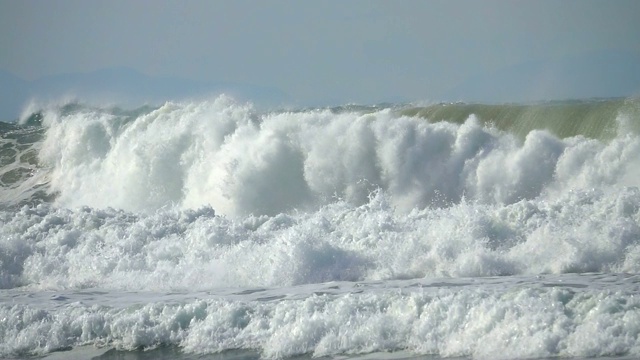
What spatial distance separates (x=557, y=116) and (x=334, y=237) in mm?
10556

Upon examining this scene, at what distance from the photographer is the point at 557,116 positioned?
24797mm

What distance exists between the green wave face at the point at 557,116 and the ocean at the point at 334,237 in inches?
3.0

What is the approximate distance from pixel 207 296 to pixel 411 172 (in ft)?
35.1

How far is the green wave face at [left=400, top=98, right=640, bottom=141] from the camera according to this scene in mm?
23031

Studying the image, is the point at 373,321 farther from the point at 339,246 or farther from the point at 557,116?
the point at 557,116

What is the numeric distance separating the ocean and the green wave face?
0.25 ft

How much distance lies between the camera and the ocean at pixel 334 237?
36.4 feet

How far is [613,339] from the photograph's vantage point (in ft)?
32.2

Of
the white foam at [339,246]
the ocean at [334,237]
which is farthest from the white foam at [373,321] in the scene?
the white foam at [339,246]

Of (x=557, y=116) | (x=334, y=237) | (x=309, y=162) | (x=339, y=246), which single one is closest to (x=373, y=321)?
(x=339, y=246)

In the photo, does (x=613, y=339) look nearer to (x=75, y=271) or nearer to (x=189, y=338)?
(x=189, y=338)

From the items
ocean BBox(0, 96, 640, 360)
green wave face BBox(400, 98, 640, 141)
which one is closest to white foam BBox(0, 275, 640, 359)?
ocean BBox(0, 96, 640, 360)

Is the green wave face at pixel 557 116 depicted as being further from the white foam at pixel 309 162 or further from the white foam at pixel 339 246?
the white foam at pixel 339 246

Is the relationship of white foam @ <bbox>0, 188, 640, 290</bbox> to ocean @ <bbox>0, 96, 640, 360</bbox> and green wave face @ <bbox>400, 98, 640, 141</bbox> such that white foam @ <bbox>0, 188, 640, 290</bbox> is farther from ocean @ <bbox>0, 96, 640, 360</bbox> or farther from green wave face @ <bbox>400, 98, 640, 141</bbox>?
green wave face @ <bbox>400, 98, 640, 141</bbox>
